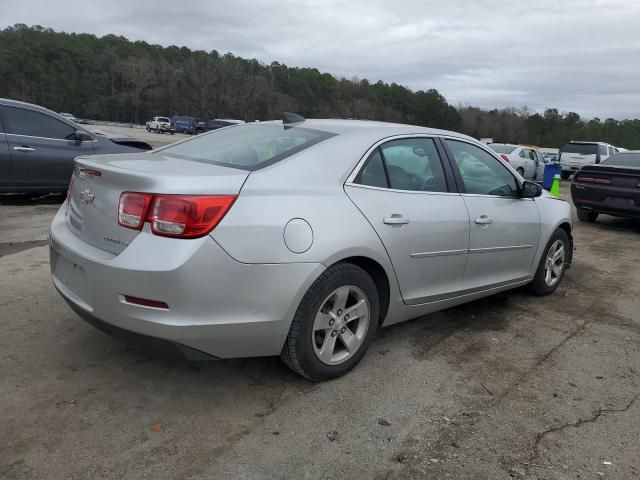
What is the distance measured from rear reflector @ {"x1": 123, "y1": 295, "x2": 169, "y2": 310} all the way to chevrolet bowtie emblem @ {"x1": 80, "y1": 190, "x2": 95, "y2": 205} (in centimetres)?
69

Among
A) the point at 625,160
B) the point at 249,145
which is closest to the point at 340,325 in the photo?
the point at 249,145

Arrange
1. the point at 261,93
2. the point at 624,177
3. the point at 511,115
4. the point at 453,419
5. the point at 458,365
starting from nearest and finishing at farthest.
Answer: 1. the point at 453,419
2. the point at 458,365
3. the point at 624,177
4. the point at 261,93
5. the point at 511,115

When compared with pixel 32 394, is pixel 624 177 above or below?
above

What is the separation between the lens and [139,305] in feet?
8.67

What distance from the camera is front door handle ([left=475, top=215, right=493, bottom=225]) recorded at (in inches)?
158

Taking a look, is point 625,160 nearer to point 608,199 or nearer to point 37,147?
point 608,199

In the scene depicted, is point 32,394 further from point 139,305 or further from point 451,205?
point 451,205

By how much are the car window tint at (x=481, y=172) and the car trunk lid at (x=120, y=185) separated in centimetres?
193

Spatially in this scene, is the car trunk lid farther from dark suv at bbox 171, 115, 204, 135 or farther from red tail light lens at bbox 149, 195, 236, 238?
dark suv at bbox 171, 115, 204, 135

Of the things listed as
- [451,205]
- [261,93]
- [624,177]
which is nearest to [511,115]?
[261,93]

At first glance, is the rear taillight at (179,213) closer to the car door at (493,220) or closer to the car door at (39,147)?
the car door at (493,220)

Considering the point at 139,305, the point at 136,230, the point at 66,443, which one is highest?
the point at 136,230

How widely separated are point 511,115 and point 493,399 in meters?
117

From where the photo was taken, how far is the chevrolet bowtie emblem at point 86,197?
3028 millimetres
